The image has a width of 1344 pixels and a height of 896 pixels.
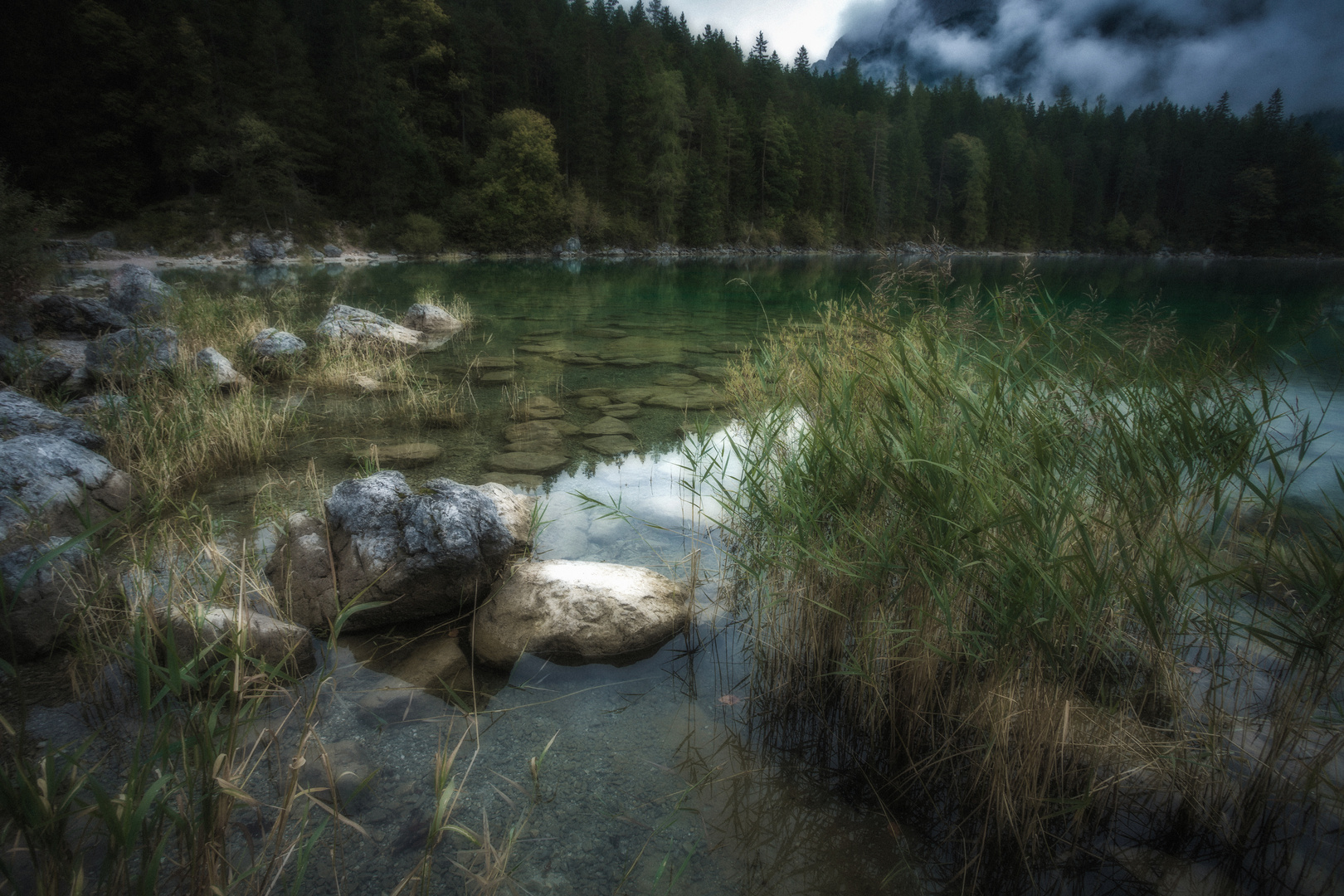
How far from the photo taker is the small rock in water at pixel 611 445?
19.3 ft

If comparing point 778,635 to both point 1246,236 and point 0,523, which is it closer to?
point 0,523

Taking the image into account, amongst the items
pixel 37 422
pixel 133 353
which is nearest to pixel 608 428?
pixel 37 422

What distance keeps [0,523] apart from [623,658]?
3.08 meters

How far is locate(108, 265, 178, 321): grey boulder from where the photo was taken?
32.0ft

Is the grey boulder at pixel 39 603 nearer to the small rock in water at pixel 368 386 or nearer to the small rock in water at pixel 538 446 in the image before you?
the small rock in water at pixel 538 446

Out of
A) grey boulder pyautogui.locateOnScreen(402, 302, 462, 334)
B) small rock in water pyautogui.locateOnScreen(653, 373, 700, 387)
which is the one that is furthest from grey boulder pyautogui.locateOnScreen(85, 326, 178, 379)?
small rock in water pyautogui.locateOnScreen(653, 373, 700, 387)

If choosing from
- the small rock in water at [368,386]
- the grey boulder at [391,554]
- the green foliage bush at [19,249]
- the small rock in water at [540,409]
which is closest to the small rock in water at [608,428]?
the small rock in water at [540,409]

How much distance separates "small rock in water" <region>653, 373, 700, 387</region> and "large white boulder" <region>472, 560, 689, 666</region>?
221 inches

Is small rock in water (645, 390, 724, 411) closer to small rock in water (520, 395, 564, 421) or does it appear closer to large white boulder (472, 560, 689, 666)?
small rock in water (520, 395, 564, 421)

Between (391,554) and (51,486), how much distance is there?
2.09 m

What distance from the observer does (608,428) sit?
6.51 m

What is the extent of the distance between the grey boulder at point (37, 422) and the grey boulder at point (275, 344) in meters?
3.37

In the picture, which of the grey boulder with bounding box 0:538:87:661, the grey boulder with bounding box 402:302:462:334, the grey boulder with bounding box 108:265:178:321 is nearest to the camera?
the grey boulder with bounding box 0:538:87:661

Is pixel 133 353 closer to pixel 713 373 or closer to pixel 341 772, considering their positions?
pixel 341 772
